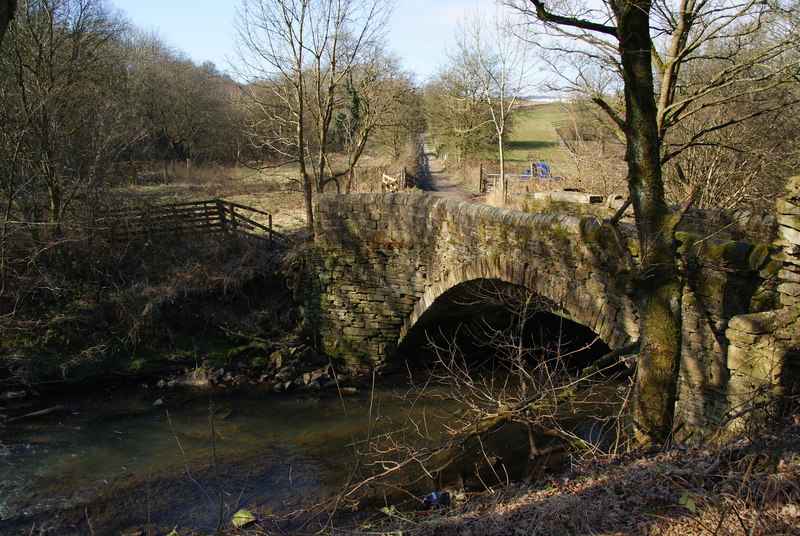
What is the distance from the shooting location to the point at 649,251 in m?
5.14

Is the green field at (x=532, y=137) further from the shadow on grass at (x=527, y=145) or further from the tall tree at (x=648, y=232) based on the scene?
the tall tree at (x=648, y=232)

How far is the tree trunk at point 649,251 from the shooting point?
16.8 feet

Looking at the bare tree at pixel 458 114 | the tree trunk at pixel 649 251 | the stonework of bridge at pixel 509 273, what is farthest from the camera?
the bare tree at pixel 458 114

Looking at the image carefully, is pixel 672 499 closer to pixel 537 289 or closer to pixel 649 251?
pixel 649 251

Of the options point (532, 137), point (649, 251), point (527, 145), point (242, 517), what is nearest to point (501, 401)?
point (649, 251)

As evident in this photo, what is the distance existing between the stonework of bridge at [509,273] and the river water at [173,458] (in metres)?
1.86

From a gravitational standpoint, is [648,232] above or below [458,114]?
below

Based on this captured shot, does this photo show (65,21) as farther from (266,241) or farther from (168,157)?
(168,157)

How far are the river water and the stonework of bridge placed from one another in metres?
1.86

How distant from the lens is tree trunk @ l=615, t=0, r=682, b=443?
16.8ft

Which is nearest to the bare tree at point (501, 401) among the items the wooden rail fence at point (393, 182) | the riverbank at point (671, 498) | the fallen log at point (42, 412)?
the riverbank at point (671, 498)

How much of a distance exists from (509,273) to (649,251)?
115 inches

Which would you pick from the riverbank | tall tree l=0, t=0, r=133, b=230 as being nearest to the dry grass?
the riverbank

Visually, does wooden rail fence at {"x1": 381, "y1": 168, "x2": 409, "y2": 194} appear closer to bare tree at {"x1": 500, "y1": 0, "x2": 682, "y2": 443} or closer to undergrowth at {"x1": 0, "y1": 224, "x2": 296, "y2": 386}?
undergrowth at {"x1": 0, "y1": 224, "x2": 296, "y2": 386}
